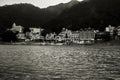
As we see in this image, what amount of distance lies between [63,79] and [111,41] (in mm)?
146553

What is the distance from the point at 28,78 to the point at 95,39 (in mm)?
164523

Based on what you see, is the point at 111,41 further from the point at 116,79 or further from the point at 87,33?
the point at 116,79

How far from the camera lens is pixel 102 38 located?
172 metres

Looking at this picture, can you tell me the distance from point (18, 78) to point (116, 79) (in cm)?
892

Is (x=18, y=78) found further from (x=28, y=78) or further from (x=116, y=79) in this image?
(x=116, y=79)

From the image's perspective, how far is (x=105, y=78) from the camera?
67.9 feet

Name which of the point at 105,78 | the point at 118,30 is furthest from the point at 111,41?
the point at 105,78

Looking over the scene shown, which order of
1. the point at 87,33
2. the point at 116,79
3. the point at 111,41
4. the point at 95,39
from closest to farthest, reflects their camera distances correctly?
the point at 116,79 < the point at 111,41 < the point at 95,39 < the point at 87,33

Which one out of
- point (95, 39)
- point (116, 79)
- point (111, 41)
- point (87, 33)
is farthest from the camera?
point (87, 33)

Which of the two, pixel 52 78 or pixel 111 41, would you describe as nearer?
pixel 52 78

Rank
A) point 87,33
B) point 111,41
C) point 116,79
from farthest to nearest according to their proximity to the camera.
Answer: point 87,33 → point 111,41 → point 116,79

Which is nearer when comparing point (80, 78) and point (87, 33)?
point (80, 78)

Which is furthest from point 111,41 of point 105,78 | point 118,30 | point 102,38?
point 105,78

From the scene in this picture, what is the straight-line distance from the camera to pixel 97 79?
20141mm
